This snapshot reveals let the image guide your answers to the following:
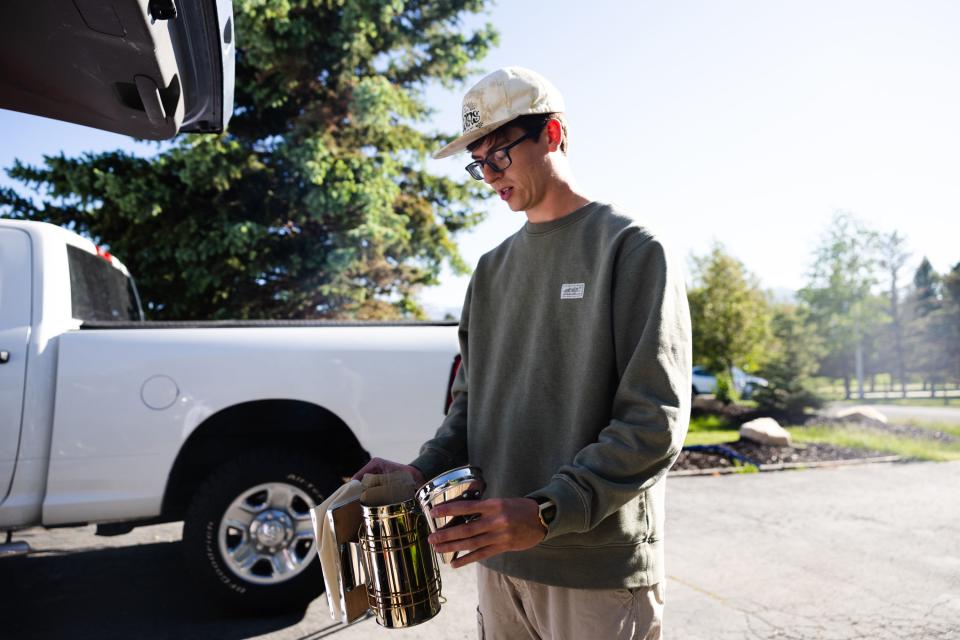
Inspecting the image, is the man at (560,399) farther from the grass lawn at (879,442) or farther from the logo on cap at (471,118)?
the grass lawn at (879,442)

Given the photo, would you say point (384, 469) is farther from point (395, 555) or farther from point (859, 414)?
point (859, 414)

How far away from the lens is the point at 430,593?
1.50 m

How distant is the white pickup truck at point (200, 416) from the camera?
3746 millimetres

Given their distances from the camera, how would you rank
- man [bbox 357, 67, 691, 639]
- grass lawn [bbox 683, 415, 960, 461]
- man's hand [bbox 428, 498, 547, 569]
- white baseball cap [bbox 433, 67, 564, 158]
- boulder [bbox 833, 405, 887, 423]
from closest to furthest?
man's hand [bbox 428, 498, 547, 569], man [bbox 357, 67, 691, 639], white baseball cap [bbox 433, 67, 564, 158], grass lawn [bbox 683, 415, 960, 461], boulder [bbox 833, 405, 887, 423]

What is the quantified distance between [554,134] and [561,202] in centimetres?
17

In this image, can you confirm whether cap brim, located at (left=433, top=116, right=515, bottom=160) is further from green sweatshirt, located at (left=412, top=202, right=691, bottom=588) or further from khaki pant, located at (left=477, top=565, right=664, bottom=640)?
khaki pant, located at (left=477, top=565, right=664, bottom=640)

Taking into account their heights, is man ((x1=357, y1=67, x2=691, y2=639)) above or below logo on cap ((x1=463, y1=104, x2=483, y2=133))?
below

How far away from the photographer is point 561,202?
71.3 inches

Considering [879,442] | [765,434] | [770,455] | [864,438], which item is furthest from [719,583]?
[864,438]

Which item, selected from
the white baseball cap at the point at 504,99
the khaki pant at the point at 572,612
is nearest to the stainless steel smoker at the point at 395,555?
the khaki pant at the point at 572,612

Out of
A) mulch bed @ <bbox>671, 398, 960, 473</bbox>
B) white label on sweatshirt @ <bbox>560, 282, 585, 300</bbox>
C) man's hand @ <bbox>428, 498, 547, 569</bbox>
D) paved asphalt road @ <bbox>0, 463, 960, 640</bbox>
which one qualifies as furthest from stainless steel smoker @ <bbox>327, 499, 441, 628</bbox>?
mulch bed @ <bbox>671, 398, 960, 473</bbox>

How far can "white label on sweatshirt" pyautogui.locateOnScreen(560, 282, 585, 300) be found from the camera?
66.0 inches

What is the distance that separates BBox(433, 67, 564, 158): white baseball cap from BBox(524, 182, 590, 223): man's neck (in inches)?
7.6

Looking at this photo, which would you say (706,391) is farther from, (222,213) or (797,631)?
(797,631)
